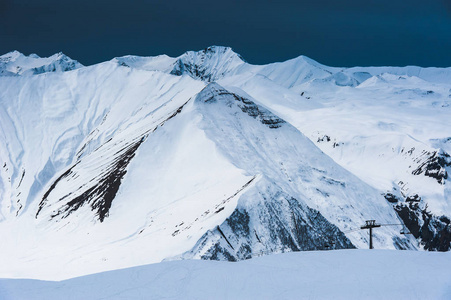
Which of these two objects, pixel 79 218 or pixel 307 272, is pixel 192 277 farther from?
pixel 79 218

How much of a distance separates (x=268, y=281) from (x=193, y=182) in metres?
47.8

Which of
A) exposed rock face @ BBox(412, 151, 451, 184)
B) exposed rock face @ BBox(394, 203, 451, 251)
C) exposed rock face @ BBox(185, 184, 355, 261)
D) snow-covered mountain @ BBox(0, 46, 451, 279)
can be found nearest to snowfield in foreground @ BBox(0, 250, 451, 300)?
exposed rock face @ BBox(185, 184, 355, 261)

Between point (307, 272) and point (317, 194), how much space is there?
5619cm

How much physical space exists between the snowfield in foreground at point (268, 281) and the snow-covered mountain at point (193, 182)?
25.5 metres

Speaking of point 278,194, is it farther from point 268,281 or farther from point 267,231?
point 268,281

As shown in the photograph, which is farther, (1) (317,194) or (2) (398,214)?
(2) (398,214)

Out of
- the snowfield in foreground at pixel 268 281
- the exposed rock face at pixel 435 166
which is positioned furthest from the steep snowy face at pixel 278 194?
the snowfield in foreground at pixel 268 281

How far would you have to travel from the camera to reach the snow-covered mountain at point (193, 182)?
41.7 metres

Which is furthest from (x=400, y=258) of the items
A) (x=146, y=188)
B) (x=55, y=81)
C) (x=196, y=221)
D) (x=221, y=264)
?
(x=55, y=81)

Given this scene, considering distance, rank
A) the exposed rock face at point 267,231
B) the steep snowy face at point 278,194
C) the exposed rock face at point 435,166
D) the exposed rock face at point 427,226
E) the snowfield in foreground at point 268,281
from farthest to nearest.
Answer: the exposed rock face at point 435,166 < the exposed rock face at point 427,226 < the steep snowy face at point 278,194 < the exposed rock face at point 267,231 < the snowfield in foreground at point 268,281

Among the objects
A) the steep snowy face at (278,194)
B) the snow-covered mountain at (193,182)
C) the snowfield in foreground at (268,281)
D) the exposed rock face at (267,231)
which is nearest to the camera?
the snowfield in foreground at (268,281)

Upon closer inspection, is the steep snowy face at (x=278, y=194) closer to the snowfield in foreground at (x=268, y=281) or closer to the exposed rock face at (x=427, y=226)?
the exposed rock face at (x=427, y=226)

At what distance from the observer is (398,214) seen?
75.7 m

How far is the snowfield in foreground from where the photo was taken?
26.1 feet
